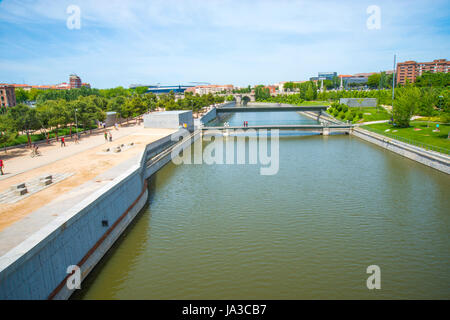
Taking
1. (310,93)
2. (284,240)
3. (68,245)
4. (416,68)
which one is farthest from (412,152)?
(416,68)

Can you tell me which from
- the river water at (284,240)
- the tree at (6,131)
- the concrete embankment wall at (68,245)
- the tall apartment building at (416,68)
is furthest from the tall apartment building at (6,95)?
the tall apartment building at (416,68)

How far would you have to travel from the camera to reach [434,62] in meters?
161

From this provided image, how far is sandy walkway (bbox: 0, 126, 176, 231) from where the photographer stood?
12875 millimetres

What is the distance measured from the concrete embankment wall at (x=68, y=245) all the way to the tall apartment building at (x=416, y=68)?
6899 inches

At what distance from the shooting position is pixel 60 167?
1997 centimetres

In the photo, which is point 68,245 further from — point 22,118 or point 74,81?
point 74,81

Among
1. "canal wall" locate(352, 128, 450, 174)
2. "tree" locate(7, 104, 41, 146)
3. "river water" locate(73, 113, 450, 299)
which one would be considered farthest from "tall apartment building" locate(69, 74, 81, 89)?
"river water" locate(73, 113, 450, 299)

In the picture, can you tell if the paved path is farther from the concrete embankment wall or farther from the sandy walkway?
the concrete embankment wall

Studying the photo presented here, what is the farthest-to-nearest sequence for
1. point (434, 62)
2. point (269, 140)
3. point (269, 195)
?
point (434, 62)
point (269, 140)
point (269, 195)

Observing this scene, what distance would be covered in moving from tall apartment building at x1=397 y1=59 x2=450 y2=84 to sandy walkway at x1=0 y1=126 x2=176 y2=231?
166207 mm

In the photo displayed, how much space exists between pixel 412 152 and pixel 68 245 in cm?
3167
